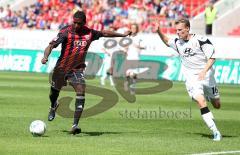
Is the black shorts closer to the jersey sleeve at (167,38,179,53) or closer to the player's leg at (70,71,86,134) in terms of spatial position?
the player's leg at (70,71,86,134)

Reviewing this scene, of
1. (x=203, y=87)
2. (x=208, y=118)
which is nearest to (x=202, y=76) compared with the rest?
(x=208, y=118)

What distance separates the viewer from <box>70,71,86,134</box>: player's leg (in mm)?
14904

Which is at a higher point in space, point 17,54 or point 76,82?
point 76,82

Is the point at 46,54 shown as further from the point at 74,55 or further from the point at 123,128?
the point at 123,128

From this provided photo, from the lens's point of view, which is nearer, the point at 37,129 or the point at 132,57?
the point at 37,129

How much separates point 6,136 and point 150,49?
76.5 ft

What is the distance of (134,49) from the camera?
97.9 feet

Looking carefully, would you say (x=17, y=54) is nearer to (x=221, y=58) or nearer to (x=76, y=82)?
(x=221, y=58)

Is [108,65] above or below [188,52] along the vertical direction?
below

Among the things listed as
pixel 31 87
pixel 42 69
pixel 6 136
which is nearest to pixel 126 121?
pixel 6 136

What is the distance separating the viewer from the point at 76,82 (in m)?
15.3

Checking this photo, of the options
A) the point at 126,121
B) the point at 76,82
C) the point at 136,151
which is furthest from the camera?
the point at 126,121

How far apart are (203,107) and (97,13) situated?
91.1 ft

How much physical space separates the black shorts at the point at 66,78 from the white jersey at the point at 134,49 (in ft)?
45.1
